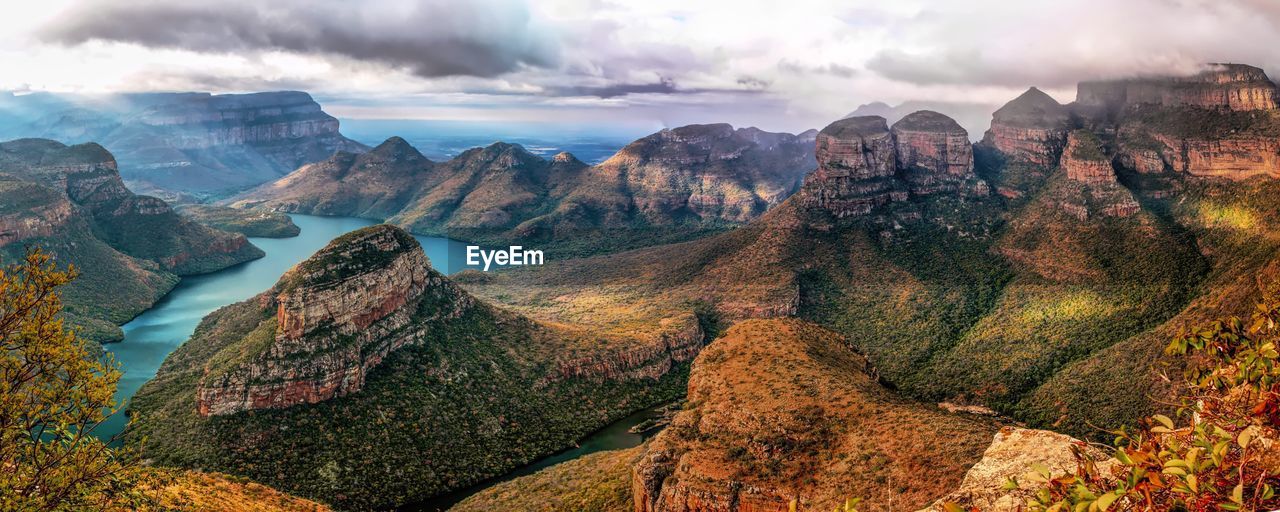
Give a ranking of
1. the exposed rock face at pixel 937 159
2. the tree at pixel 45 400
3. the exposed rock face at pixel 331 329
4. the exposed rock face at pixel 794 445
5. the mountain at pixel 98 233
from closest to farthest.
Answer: the tree at pixel 45 400
the exposed rock face at pixel 794 445
the exposed rock face at pixel 331 329
the mountain at pixel 98 233
the exposed rock face at pixel 937 159

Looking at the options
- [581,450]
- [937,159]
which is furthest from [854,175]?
[581,450]

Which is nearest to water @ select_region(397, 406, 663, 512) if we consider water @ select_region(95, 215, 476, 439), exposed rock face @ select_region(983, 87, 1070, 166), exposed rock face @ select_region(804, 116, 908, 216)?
water @ select_region(95, 215, 476, 439)

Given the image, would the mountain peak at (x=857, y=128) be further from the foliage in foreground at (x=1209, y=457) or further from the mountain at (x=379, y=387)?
the foliage in foreground at (x=1209, y=457)

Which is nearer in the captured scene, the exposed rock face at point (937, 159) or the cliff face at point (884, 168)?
the cliff face at point (884, 168)

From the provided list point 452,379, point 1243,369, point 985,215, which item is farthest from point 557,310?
point 1243,369

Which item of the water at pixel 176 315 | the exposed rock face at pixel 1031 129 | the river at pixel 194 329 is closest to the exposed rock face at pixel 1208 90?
the exposed rock face at pixel 1031 129

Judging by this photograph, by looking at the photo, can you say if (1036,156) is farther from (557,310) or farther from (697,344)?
(557,310)
